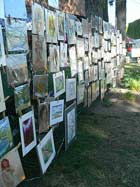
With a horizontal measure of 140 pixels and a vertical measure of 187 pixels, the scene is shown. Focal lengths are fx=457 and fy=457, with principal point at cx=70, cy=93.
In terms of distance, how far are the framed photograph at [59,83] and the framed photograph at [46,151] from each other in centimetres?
60

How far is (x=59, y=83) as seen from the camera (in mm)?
6438

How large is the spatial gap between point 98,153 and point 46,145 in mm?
1194

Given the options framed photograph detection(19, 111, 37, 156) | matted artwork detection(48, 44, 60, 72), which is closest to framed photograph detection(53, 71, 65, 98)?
matted artwork detection(48, 44, 60, 72)

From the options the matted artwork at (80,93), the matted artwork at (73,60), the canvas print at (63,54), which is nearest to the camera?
the canvas print at (63,54)

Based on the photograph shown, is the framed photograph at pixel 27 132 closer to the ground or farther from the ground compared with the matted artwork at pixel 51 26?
closer to the ground

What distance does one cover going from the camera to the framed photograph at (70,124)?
6695mm

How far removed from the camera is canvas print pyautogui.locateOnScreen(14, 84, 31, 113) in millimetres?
4805

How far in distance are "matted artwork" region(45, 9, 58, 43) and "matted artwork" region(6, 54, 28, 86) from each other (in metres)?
1.00

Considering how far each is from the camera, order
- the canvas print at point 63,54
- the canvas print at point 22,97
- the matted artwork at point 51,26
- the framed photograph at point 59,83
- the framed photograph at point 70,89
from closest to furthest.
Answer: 1. the canvas print at point 22,97
2. the matted artwork at point 51,26
3. the framed photograph at point 59,83
4. the canvas print at point 63,54
5. the framed photograph at point 70,89

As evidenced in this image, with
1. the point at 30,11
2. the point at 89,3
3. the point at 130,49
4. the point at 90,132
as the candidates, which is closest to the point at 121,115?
the point at 90,132

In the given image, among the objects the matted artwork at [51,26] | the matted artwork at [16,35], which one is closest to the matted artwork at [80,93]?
the matted artwork at [51,26]

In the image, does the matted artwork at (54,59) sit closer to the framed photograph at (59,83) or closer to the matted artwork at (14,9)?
the framed photograph at (59,83)

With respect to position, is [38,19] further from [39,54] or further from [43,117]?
[43,117]

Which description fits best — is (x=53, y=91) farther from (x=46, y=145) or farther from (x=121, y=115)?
(x=121, y=115)
